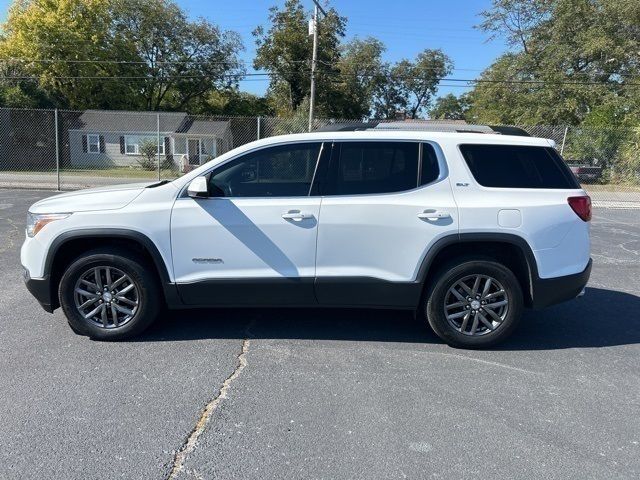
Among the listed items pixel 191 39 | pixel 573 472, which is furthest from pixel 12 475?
pixel 191 39

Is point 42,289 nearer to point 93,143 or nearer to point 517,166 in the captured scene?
point 517,166

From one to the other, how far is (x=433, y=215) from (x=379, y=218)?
446mm

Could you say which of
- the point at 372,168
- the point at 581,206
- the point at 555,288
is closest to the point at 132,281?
the point at 372,168

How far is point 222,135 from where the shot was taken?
129 feet

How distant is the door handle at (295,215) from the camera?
4020 mm

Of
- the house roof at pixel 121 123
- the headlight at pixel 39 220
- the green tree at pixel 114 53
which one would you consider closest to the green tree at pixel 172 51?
the green tree at pixel 114 53

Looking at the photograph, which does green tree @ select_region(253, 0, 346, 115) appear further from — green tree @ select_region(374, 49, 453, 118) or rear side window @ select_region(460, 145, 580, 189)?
rear side window @ select_region(460, 145, 580, 189)

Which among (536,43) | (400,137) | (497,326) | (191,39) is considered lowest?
(497,326)

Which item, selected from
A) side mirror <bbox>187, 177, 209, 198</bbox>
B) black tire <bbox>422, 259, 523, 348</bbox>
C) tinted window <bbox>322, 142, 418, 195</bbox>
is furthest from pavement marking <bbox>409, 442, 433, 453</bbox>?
side mirror <bbox>187, 177, 209, 198</bbox>

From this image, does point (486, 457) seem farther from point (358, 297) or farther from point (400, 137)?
point (400, 137)

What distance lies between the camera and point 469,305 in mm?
4188

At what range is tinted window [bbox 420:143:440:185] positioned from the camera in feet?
13.6

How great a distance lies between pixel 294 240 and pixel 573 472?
8.10ft

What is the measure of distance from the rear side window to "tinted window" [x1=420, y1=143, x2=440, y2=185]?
26cm
